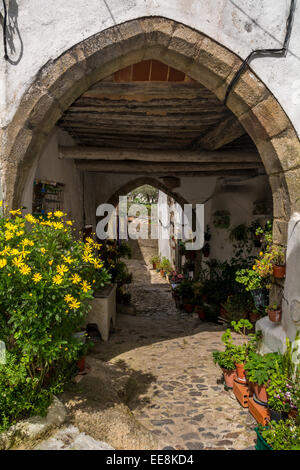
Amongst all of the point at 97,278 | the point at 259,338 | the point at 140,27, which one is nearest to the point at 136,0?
the point at 140,27

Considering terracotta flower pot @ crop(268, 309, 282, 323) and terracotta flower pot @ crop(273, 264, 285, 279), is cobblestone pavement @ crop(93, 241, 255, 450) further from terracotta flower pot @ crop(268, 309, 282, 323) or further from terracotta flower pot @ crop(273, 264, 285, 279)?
terracotta flower pot @ crop(273, 264, 285, 279)

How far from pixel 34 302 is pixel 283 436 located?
1933mm

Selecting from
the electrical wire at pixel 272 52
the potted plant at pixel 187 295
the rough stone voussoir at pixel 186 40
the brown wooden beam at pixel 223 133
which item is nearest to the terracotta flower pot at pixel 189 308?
the potted plant at pixel 187 295

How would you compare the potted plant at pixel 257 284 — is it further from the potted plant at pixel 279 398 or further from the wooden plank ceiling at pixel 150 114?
the wooden plank ceiling at pixel 150 114

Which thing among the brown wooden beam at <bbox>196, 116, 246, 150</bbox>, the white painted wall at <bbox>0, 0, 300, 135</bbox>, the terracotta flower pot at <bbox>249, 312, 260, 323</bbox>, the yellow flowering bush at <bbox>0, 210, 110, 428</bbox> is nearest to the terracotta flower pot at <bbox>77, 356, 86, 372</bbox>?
the yellow flowering bush at <bbox>0, 210, 110, 428</bbox>

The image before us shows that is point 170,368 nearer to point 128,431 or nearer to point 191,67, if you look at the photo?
point 128,431

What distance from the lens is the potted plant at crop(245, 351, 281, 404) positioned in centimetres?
299

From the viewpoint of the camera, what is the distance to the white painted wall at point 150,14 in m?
2.92

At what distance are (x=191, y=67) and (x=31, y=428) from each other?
3.19m

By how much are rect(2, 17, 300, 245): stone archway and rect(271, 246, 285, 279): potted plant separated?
90mm

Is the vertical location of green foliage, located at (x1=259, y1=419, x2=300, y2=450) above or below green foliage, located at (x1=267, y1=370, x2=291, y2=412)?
below

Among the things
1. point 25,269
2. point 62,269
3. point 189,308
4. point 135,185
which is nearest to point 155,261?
point 135,185

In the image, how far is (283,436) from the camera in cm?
242
